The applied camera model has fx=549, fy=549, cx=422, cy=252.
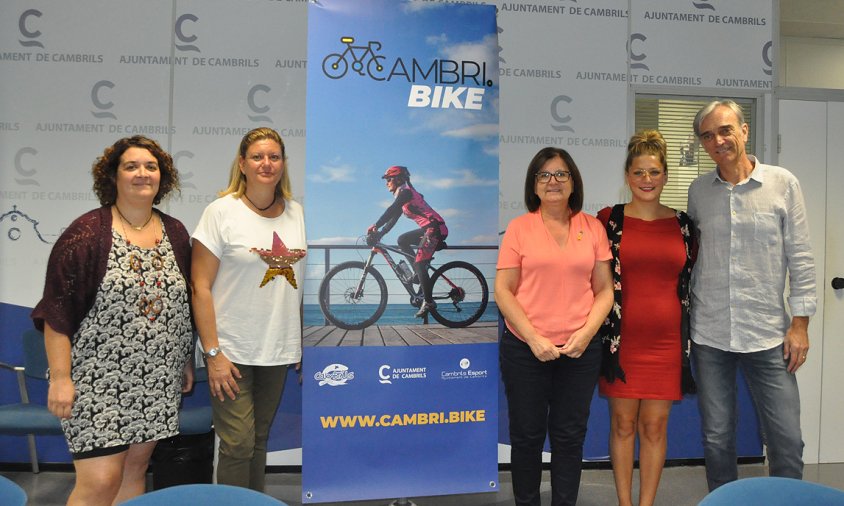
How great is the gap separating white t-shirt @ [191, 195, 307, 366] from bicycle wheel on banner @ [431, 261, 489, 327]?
0.70 metres

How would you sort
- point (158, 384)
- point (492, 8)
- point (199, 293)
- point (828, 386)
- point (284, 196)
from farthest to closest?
1. point (828, 386)
2. point (492, 8)
3. point (284, 196)
4. point (199, 293)
5. point (158, 384)

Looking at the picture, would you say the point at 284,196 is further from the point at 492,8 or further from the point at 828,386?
the point at 828,386

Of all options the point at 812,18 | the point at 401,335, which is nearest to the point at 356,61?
the point at 401,335

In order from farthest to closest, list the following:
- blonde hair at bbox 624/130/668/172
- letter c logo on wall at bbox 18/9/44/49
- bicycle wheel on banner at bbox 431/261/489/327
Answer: letter c logo on wall at bbox 18/9/44/49, bicycle wheel on banner at bbox 431/261/489/327, blonde hair at bbox 624/130/668/172

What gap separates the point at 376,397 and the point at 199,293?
2.84ft

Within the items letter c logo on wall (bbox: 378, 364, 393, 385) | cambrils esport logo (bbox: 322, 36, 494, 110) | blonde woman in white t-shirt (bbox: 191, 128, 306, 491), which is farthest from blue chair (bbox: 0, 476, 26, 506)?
cambrils esport logo (bbox: 322, 36, 494, 110)

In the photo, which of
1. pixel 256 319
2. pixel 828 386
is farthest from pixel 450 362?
pixel 828 386

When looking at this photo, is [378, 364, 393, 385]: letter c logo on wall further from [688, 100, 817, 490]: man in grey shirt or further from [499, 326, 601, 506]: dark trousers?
[688, 100, 817, 490]: man in grey shirt

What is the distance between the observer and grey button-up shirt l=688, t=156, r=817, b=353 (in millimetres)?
2119

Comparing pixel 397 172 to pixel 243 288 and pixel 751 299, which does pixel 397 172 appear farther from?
pixel 751 299

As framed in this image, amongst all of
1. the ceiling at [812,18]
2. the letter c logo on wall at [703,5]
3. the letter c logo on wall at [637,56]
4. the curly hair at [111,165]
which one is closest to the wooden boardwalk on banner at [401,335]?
the curly hair at [111,165]

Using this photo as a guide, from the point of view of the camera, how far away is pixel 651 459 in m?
2.32

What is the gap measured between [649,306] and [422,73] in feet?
4.48

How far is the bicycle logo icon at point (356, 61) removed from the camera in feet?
7.67
